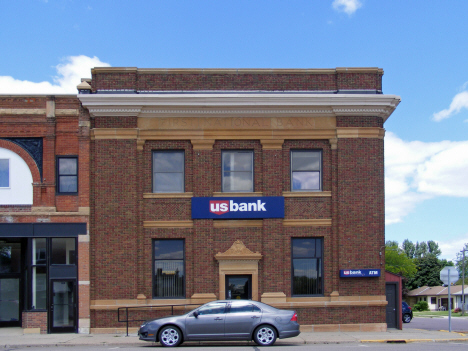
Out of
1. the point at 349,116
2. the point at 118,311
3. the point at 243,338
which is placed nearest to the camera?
the point at 243,338

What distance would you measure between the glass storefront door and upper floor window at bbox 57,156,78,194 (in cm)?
343

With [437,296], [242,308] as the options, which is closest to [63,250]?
[242,308]

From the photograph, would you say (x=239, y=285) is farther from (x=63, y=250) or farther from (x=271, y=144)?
(x=63, y=250)

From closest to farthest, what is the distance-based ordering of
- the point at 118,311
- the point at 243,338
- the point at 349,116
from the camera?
the point at 243,338
the point at 118,311
the point at 349,116

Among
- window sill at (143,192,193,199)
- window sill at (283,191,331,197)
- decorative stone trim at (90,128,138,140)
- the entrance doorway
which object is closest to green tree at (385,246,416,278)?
window sill at (283,191,331,197)

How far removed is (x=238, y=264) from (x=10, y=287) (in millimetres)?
9263

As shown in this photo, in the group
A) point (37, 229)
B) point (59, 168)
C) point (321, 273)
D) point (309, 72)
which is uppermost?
point (309, 72)

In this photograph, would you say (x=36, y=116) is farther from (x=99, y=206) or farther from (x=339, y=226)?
(x=339, y=226)

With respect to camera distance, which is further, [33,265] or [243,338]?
[33,265]

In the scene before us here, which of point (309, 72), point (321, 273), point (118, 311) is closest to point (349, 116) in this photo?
point (309, 72)

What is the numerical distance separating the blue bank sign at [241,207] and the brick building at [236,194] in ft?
0.12

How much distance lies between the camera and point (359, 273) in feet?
65.5

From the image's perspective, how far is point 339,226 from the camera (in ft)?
66.1

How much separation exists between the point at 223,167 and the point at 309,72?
4.89 m
